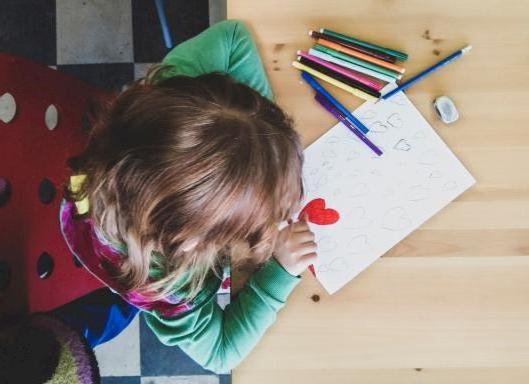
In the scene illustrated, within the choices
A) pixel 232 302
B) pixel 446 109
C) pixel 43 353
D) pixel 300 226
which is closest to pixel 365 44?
pixel 446 109

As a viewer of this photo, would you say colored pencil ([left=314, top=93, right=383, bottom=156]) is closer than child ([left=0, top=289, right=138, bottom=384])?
No

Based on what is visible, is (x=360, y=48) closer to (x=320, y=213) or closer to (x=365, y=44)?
(x=365, y=44)

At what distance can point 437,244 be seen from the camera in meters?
0.70

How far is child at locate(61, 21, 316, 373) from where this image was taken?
54 centimetres

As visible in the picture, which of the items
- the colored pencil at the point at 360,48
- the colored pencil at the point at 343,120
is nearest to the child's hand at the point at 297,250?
the colored pencil at the point at 343,120

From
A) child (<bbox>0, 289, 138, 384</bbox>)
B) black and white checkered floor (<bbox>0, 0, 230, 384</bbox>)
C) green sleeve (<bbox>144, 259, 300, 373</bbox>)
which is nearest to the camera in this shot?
child (<bbox>0, 289, 138, 384</bbox>)

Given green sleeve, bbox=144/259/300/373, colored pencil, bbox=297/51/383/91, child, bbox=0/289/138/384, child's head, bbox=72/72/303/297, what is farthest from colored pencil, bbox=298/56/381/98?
child, bbox=0/289/138/384

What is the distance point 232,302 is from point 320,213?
17cm

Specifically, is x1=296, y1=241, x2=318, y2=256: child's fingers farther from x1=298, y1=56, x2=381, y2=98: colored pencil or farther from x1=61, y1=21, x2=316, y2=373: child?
x1=298, y1=56, x2=381, y2=98: colored pencil

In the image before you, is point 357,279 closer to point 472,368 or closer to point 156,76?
point 472,368

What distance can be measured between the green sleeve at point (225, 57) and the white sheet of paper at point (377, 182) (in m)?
0.12

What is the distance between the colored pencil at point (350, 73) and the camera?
702 millimetres

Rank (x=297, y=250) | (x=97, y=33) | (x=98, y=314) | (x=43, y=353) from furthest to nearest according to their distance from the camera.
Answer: (x=97, y=33) → (x=98, y=314) → (x=297, y=250) → (x=43, y=353)

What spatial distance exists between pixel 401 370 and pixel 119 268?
37 centimetres
